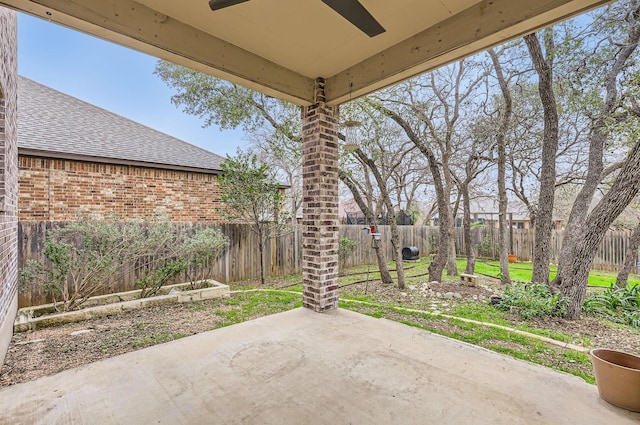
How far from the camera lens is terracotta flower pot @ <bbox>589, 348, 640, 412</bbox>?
1767 millimetres

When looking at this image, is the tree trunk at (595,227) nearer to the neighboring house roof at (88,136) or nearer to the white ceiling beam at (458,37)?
the white ceiling beam at (458,37)

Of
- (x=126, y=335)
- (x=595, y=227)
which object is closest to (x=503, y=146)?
(x=595, y=227)

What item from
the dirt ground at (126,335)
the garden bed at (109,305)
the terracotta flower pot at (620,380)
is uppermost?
the terracotta flower pot at (620,380)

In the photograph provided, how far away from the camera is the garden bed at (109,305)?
371 centimetres

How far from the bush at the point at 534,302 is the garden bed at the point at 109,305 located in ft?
15.7

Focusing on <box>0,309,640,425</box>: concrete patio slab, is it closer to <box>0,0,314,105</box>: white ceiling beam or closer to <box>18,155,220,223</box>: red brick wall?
<box>0,0,314,105</box>: white ceiling beam

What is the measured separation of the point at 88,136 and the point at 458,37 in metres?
8.03

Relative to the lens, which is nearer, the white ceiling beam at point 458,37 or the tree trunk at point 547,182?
the white ceiling beam at point 458,37

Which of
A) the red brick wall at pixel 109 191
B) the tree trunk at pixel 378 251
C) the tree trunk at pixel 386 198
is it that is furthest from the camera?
the tree trunk at pixel 378 251

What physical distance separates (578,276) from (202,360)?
15.6 feet

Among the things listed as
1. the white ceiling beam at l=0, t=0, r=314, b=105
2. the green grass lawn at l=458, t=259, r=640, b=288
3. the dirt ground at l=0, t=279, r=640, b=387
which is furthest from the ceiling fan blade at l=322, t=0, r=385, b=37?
the green grass lawn at l=458, t=259, r=640, b=288

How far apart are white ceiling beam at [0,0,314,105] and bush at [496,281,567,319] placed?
450 centimetres

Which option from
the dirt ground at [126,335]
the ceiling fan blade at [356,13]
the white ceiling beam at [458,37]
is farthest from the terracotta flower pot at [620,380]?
the ceiling fan blade at [356,13]

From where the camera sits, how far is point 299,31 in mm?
2646
